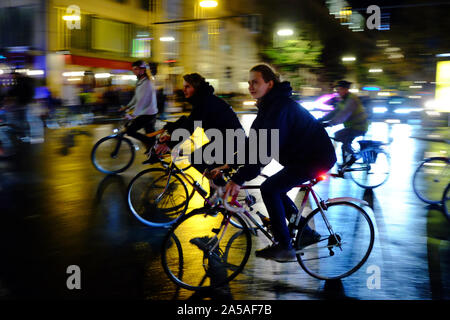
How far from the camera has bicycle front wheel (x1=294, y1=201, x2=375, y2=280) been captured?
4.11 metres

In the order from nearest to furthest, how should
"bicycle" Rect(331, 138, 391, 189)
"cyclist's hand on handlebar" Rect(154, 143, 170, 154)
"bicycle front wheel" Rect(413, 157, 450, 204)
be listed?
"cyclist's hand on handlebar" Rect(154, 143, 170, 154)
"bicycle front wheel" Rect(413, 157, 450, 204)
"bicycle" Rect(331, 138, 391, 189)

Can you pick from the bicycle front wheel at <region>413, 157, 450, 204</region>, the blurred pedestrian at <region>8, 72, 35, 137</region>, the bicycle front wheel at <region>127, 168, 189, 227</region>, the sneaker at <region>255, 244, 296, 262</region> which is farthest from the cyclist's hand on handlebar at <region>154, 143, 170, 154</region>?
the blurred pedestrian at <region>8, 72, 35, 137</region>

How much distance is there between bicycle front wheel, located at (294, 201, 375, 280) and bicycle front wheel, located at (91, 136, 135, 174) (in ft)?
16.7

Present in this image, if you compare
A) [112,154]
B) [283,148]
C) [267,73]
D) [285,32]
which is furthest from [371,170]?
[285,32]

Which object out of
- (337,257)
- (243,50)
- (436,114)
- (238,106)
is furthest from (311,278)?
(243,50)

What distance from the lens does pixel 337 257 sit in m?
4.38

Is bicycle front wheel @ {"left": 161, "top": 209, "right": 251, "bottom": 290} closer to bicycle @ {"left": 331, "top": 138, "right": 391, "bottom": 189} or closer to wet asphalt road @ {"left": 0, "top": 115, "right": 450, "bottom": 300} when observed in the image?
wet asphalt road @ {"left": 0, "top": 115, "right": 450, "bottom": 300}

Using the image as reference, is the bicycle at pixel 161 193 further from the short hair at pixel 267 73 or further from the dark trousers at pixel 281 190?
the short hair at pixel 267 73

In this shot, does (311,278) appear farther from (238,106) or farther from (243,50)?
(243,50)

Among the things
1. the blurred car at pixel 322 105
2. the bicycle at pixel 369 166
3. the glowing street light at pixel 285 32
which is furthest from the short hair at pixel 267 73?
the glowing street light at pixel 285 32

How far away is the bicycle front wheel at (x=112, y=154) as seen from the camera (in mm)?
8320

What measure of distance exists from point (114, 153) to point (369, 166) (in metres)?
4.78

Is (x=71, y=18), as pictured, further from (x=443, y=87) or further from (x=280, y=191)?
(x=280, y=191)
